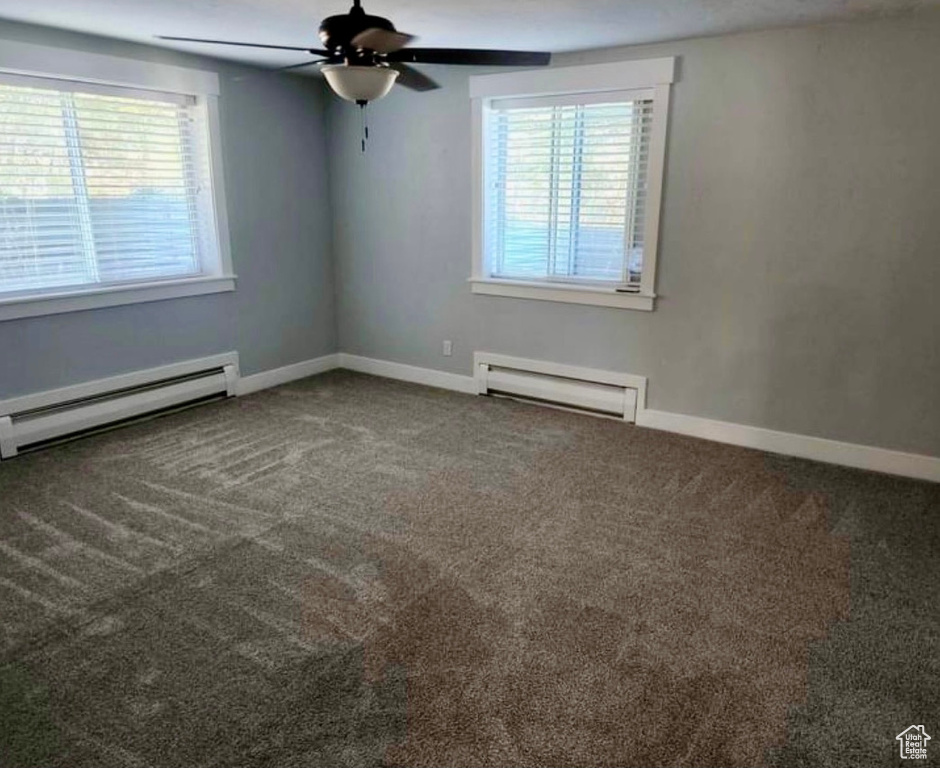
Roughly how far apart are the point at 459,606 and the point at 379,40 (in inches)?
78.1

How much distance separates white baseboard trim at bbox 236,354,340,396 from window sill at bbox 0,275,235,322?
71cm

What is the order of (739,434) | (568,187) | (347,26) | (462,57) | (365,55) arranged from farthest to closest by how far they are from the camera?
(568,187), (739,434), (462,57), (365,55), (347,26)

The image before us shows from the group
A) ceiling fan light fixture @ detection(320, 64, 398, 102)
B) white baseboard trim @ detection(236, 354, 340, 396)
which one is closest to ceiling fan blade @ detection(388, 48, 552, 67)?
ceiling fan light fixture @ detection(320, 64, 398, 102)

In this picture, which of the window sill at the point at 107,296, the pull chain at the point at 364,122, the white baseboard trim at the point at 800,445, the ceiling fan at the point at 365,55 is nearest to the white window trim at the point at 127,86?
the window sill at the point at 107,296

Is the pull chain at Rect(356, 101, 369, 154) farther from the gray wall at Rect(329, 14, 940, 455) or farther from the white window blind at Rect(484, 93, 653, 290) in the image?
the white window blind at Rect(484, 93, 653, 290)

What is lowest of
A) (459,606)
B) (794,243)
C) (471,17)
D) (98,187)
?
(459,606)

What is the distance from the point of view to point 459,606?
2.43 metres

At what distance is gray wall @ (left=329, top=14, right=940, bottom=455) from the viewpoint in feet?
10.8

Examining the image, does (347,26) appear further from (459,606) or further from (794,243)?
Answer: (794,243)

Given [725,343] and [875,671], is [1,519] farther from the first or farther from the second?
[725,343]

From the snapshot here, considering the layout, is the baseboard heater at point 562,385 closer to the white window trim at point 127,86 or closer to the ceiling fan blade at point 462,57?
the white window trim at point 127,86

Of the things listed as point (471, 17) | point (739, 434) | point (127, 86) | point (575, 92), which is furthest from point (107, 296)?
point (739, 434)

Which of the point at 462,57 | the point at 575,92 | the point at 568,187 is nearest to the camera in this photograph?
the point at 462,57

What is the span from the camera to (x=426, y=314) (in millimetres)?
5184
